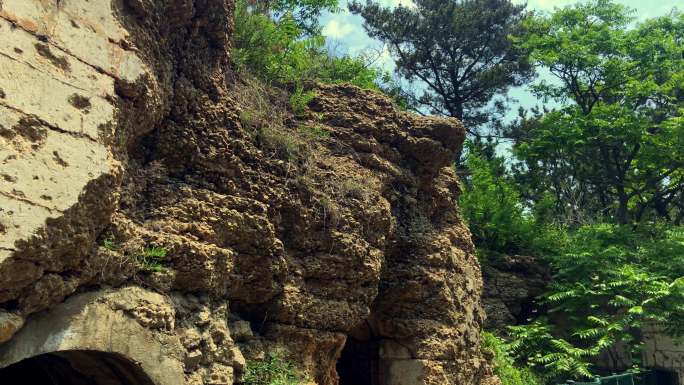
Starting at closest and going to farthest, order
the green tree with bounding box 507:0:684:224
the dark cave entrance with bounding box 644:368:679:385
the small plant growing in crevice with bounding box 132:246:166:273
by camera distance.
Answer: the small plant growing in crevice with bounding box 132:246:166:273 < the dark cave entrance with bounding box 644:368:679:385 < the green tree with bounding box 507:0:684:224

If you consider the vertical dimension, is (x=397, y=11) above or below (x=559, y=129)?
above

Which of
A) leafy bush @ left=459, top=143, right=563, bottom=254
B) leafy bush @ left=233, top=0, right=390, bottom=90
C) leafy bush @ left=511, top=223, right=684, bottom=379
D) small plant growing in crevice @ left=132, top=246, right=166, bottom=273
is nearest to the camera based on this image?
small plant growing in crevice @ left=132, top=246, right=166, bottom=273

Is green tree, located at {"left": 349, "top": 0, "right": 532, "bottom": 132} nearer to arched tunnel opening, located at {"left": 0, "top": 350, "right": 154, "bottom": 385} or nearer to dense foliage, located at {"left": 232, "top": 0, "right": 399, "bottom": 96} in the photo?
dense foliage, located at {"left": 232, "top": 0, "right": 399, "bottom": 96}

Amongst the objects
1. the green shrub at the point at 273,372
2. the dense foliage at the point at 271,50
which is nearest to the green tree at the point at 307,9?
the dense foliage at the point at 271,50

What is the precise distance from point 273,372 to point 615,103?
1595 cm

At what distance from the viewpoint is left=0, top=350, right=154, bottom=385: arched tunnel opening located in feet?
16.1

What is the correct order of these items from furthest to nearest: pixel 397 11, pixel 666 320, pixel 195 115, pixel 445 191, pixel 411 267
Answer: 1. pixel 397 11
2. pixel 666 320
3. pixel 445 191
4. pixel 411 267
5. pixel 195 115

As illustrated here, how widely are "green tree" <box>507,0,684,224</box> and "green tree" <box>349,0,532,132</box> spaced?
1.29 meters

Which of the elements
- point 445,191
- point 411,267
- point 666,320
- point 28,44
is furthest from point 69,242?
point 666,320

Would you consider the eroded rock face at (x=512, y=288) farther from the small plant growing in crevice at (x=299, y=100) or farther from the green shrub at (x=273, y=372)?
the green shrub at (x=273, y=372)

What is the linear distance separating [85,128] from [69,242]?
83 cm

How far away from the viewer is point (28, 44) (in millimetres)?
4273

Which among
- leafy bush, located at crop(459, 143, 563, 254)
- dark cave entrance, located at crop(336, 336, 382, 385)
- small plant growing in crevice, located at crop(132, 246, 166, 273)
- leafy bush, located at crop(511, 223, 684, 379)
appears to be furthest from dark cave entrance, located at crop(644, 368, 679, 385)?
small plant growing in crevice, located at crop(132, 246, 166, 273)

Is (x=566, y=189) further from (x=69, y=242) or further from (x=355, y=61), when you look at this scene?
(x=69, y=242)
